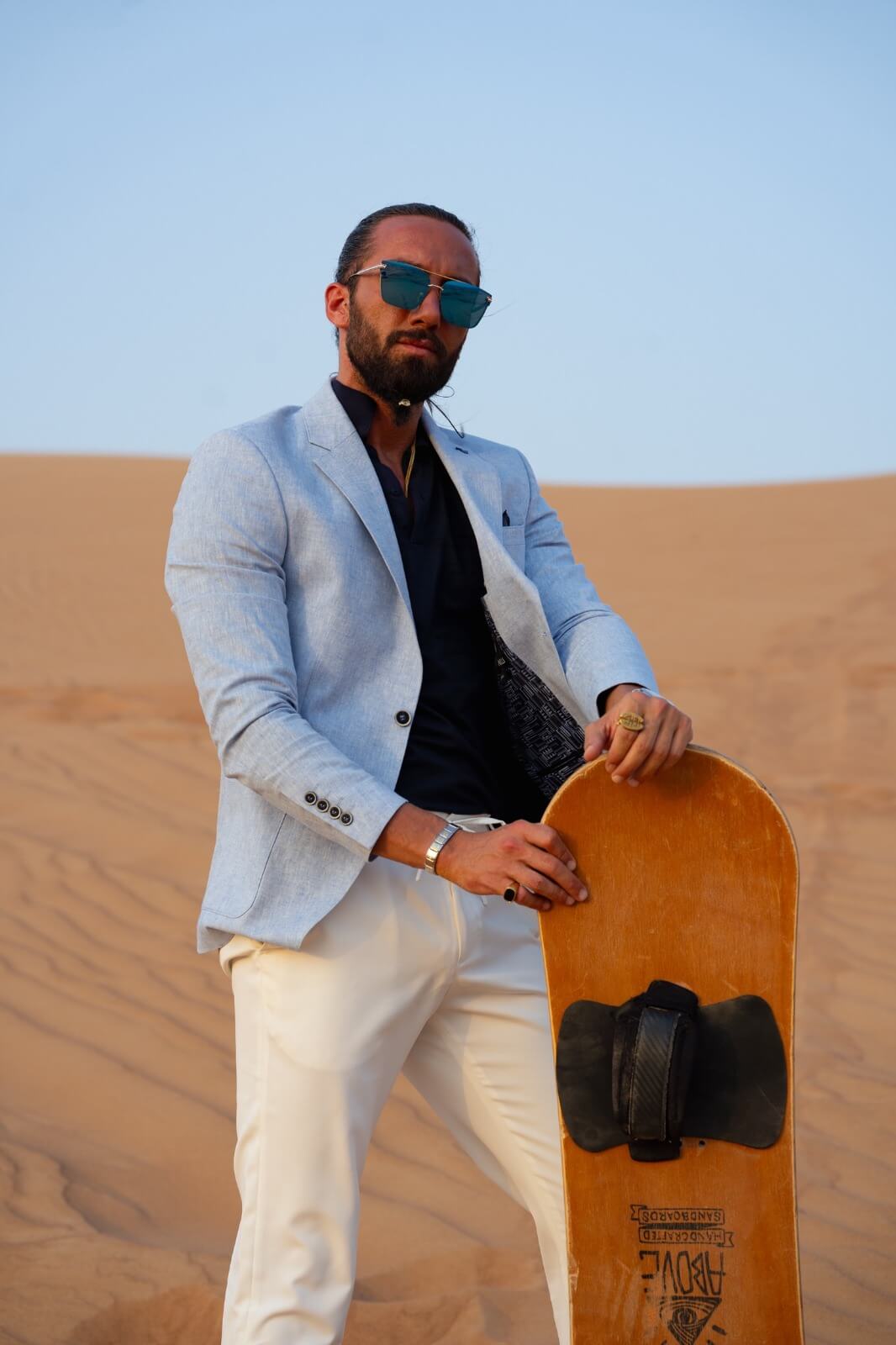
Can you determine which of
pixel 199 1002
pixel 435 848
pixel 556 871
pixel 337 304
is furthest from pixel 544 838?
pixel 199 1002

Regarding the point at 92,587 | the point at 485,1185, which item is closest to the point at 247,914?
the point at 485,1185

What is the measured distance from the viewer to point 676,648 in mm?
13906

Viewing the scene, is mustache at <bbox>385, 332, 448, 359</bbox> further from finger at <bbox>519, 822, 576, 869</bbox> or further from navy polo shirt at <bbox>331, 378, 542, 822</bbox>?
finger at <bbox>519, 822, 576, 869</bbox>

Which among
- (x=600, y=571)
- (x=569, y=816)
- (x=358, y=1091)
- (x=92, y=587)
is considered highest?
(x=569, y=816)

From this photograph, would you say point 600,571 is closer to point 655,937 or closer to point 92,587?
point 92,587

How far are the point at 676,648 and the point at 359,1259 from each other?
1053 centimetres

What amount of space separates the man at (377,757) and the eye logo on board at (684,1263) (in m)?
0.14

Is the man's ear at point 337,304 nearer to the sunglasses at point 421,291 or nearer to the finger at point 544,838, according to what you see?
the sunglasses at point 421,291

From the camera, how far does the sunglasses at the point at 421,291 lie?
7.80 ft

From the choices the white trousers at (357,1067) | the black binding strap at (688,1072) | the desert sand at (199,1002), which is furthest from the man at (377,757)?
the desert sand at (199,1002)

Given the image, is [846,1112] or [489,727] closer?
[489,727]

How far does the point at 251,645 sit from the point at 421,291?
724mm

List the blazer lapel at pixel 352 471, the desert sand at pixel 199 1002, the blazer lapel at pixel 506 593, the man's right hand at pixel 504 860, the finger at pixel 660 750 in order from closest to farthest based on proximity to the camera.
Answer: the man's right hand at pixel 504 860, the finger at pixel 660 750, the blazer lapel at pixel 352 471, the blazer lapel at pixel 506 593, the desert sand at pixel 199 1002

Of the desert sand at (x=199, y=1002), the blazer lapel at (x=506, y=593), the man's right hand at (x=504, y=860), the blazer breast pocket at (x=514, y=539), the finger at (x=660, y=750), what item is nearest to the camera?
the man's right hand at (x=504, y=860)
